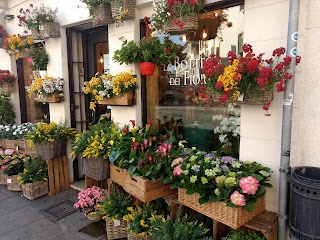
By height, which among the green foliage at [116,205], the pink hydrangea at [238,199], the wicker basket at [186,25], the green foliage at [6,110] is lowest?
the green foliage at [116,205]

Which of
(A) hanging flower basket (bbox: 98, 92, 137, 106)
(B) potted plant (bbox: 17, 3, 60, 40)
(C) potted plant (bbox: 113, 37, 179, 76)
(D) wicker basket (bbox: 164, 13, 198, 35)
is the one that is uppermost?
(B) potted plant (bbox: 17, 3, 60, 40)

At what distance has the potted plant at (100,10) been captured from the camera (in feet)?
11.4

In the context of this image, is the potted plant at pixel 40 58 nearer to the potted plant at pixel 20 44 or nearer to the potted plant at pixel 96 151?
the potted plant at pixel 20 44

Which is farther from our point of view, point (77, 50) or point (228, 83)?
point (77, 50)

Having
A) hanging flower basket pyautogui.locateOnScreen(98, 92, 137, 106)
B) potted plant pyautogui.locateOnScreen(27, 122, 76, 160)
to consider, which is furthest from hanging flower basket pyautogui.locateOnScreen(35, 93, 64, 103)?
hanging flower basket pyautogui.locateOnScreen(98, 92, 137, 106)

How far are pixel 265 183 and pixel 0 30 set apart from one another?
6.54 meters

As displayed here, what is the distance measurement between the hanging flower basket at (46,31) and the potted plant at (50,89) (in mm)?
762

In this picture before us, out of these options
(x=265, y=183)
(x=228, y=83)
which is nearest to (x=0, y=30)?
(x=228, y=83)

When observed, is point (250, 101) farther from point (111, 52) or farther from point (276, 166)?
point (111, 52)

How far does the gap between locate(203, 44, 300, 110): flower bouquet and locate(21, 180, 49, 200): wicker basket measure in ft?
12.8

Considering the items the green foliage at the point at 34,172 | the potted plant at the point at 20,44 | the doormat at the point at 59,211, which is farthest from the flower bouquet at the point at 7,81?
the doormat at the point at 59,211

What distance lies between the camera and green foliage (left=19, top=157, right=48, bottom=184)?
4.70 m

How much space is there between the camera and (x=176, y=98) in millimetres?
3598

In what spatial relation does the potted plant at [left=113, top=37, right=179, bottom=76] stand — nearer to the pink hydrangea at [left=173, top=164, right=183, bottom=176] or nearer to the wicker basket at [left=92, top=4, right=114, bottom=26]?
the wicker basket at [left=92, top=4, right=114, bottom=26]
